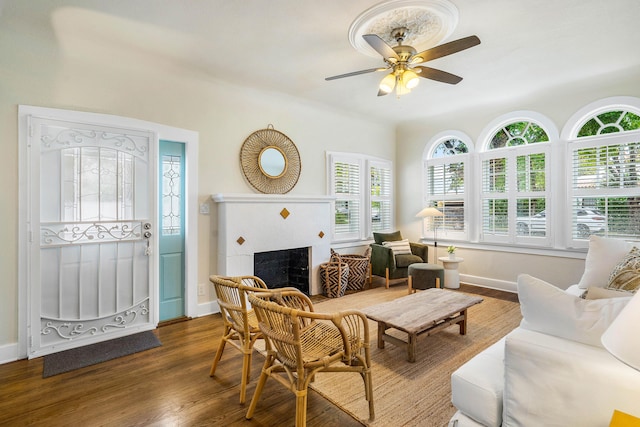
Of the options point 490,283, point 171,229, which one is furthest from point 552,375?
point 490,283

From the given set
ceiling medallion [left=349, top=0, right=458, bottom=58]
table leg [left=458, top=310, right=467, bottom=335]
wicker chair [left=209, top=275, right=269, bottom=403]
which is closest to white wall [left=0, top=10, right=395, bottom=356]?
wicker chair [left=209, top=275, right=269, bottom=403]

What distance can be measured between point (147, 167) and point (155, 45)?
1.23 metres

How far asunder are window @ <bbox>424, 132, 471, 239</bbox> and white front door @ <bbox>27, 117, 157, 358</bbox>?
179 inches

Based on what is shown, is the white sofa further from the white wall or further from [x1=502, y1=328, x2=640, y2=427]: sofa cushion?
the white wall

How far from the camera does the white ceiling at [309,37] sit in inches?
99.1

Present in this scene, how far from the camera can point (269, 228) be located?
14.0ft

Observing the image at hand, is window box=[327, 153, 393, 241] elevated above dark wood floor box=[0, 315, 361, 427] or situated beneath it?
elevated above

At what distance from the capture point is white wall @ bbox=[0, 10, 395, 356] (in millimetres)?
2789

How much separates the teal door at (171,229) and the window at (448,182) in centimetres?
421

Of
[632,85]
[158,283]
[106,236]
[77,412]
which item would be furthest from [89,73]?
Result: [632,85]

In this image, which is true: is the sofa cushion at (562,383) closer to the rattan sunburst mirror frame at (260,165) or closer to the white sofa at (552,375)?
the white sofa at (552,375)

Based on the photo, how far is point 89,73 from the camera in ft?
10.3

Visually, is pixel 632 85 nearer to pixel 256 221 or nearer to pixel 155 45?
pixel 256 221

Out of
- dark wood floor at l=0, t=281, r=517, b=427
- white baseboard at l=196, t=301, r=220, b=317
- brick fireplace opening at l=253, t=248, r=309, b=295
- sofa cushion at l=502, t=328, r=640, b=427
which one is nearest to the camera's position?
sofa cushion at l=502, t=328, r=640, b=427
